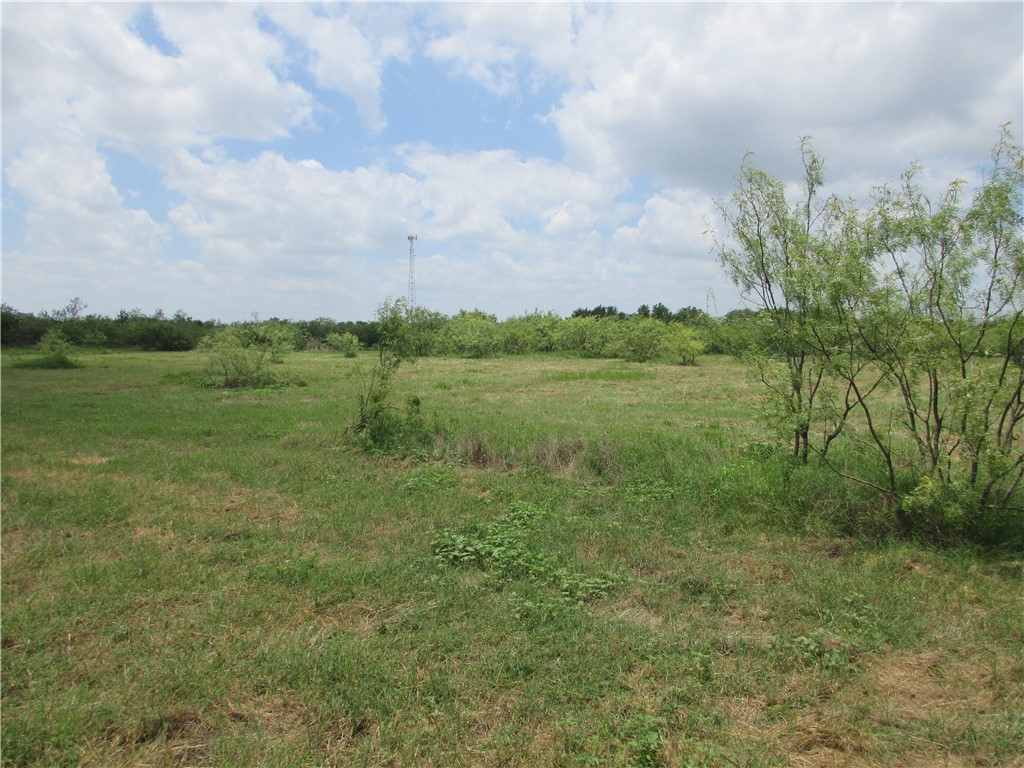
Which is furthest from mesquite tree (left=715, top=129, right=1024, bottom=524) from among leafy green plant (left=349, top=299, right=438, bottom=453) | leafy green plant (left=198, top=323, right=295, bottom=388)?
leafy green plant (left=198, top=323, right=295, bottom=388)

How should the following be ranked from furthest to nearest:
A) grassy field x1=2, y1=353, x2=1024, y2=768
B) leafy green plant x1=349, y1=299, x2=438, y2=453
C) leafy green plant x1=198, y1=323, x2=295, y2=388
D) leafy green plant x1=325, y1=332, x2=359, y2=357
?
leafy green plant x1=325, y1=332, x2=359, y2=357 < leafy green plant x1=198, y1=323, x2=295, y2=388 < leafy green plant x1=349, y1=299, x2=438, y2=453 < grassy field x1=2, y1=353, x2=1024, y2=768

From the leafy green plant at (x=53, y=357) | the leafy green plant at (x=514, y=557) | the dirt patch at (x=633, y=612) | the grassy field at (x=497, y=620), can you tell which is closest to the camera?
the grassy field at (x=497, y=620)

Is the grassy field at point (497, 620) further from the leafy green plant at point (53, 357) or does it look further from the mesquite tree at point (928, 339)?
the leafy green plant at point (53, 357)

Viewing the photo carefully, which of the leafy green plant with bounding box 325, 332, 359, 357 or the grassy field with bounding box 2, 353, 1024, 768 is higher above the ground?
the leafy green plant with bounding box 325, 332, 359, 357

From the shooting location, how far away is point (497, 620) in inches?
160

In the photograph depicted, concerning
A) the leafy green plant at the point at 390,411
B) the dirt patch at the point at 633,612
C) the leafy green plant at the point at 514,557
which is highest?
the leafy green plant at the point at 390,411

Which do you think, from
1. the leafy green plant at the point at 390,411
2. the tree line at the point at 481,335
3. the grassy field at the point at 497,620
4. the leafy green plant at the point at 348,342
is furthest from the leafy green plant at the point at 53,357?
the leafy green plant at the point at 390,411

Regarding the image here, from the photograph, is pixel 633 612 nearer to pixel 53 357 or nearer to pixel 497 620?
pixel 497 620

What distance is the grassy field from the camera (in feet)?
9.65

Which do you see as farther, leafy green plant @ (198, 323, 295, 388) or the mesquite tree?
leafy green plant @ (198, 323, 295, 388)

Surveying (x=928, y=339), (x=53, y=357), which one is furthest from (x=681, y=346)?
(x=53, y=357)

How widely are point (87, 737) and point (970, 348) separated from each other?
24.0 feet

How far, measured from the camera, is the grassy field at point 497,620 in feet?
9.65

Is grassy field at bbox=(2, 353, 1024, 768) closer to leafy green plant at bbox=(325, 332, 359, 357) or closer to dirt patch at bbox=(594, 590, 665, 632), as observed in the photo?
dirt patch at bbox=(594, 590, 665, 632)
